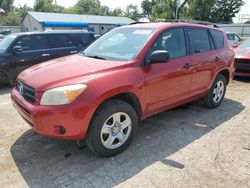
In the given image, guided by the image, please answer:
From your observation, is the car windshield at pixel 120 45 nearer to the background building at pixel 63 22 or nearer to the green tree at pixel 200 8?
the background building at pixel 63 22

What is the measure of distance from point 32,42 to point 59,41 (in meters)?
0.92

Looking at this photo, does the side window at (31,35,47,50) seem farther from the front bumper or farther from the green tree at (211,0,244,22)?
the green tree at (211,0,244,22)

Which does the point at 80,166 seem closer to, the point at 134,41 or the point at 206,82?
the point at 134,41

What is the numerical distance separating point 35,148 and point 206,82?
3.34m

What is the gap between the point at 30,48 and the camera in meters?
8.05

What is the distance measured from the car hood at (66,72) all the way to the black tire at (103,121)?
16.9 inches

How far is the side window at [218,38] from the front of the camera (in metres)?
5.40

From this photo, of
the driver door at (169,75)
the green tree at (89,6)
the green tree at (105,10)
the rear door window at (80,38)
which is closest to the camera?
the driver door at (169,75)

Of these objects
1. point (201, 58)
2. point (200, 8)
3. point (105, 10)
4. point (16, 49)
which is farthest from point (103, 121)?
point (105, 10)

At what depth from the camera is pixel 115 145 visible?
3555mm

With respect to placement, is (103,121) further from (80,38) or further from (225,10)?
(225,10)

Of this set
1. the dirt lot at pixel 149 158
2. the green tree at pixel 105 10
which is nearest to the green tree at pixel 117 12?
the green tree at pixel 105 10

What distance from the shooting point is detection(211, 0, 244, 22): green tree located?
56125mm

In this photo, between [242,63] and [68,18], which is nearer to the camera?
[242,63]
